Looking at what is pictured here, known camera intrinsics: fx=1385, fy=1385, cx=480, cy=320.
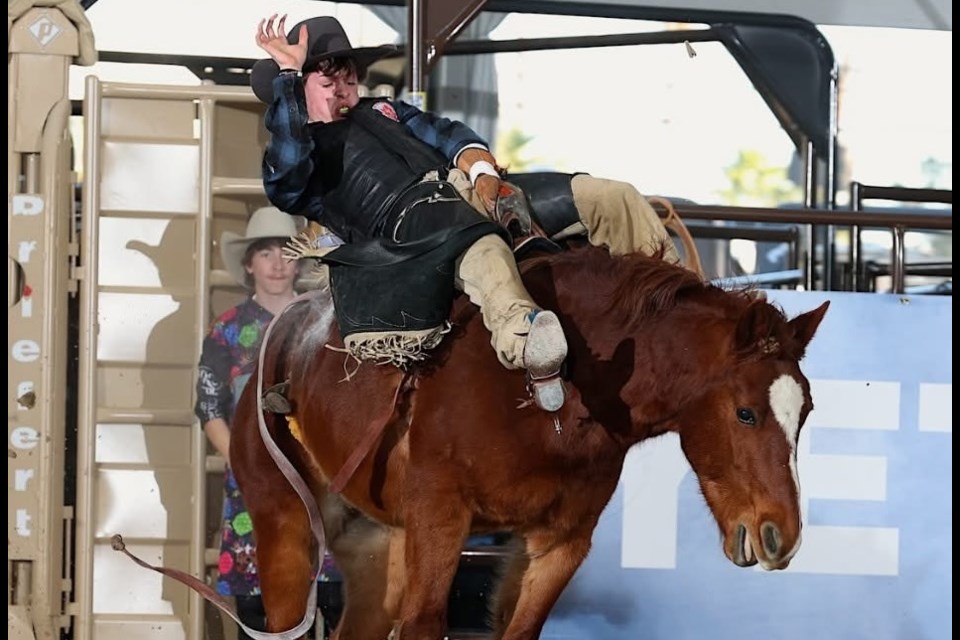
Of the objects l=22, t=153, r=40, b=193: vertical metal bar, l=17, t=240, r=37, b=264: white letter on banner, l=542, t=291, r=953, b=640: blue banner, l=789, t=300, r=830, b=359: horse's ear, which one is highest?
l=22, t=153, r=40, b=193: vertical metal bar

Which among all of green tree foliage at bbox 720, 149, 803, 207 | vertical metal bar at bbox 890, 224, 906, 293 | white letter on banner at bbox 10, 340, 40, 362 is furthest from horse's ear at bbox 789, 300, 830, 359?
green tree foliage at bbox 720, 149, 803, 207

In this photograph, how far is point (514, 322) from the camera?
2.75 m

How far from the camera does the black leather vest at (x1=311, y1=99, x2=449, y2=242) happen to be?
328 centimetres

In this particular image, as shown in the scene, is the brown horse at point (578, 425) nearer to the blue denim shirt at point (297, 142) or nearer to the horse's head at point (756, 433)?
the horse's head at point (756, 433)

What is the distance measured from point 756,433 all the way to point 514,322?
54cm

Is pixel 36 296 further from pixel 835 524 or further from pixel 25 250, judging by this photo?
pixel 835 524

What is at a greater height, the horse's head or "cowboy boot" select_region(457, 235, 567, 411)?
"cowboy boot" select_region(457, 235, 567, 411)

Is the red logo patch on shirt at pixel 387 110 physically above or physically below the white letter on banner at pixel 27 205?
above

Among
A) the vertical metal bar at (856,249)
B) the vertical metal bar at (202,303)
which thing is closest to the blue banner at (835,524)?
the vertical metal bar at (856,249)

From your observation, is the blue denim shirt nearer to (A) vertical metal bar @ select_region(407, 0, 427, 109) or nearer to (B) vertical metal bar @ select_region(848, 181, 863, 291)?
(A) vertical metal bar @ select_region(407, 0, 427, 109)

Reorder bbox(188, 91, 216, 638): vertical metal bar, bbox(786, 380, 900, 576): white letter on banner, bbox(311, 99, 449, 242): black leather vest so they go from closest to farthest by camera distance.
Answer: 1. bbox(311, 99, 449, 242): black leather vest
2. bbox(188, 91, 216, 638): vertical metal bar
3. bbox(786, 380, 900, 576): white letter on banner

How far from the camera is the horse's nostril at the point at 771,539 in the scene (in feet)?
8.93

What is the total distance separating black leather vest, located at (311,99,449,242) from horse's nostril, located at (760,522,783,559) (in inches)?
45.0

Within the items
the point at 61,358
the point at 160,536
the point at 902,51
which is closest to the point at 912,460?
the point at 160,536
